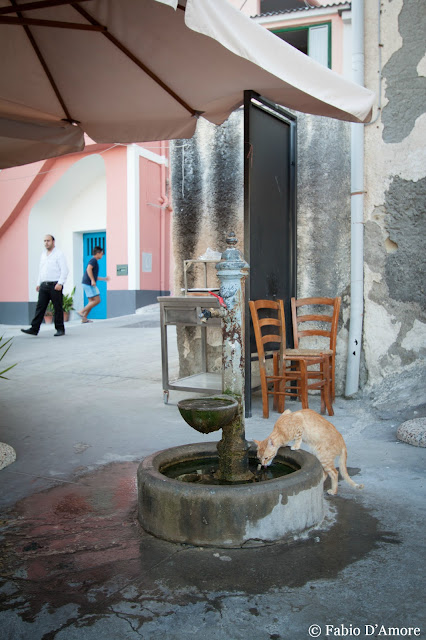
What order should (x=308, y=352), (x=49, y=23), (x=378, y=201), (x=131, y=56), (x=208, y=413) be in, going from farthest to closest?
1. (x=378, y=201)
2. (x=308, y=352)
3. (x=131, y=56)
4. (x=49, y=23)
5. (x=208, y=413)

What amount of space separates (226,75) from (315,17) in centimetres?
342

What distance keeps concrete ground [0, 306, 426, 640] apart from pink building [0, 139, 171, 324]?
10675mm

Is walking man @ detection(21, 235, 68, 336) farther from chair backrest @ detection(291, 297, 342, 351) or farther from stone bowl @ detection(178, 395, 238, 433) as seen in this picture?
stone bowl @ detection(178, 395, 238, 433)

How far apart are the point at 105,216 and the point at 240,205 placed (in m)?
10.8

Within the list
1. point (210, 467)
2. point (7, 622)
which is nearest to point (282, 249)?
point (210, 467)

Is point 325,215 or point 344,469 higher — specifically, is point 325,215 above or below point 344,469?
above

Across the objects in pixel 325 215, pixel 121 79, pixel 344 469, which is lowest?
pixel 344 469

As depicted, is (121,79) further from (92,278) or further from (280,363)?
(92,278)

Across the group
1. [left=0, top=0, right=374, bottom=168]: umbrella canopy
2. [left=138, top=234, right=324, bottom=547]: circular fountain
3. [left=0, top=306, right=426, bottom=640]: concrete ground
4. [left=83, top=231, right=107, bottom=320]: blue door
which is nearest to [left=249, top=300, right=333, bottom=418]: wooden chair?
[left=0, top=306, right=426, bottom=640]: concrete ground

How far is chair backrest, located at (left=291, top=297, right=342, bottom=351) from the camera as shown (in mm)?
5414

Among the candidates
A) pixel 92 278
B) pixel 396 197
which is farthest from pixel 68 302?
pixel 396 197

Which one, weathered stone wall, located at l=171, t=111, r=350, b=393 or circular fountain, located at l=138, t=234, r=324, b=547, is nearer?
circular fountain, located at l=138, t=234, r=324, b=547

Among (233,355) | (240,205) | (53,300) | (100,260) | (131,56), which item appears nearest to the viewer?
(233,355)

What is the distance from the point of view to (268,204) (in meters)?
5.43
